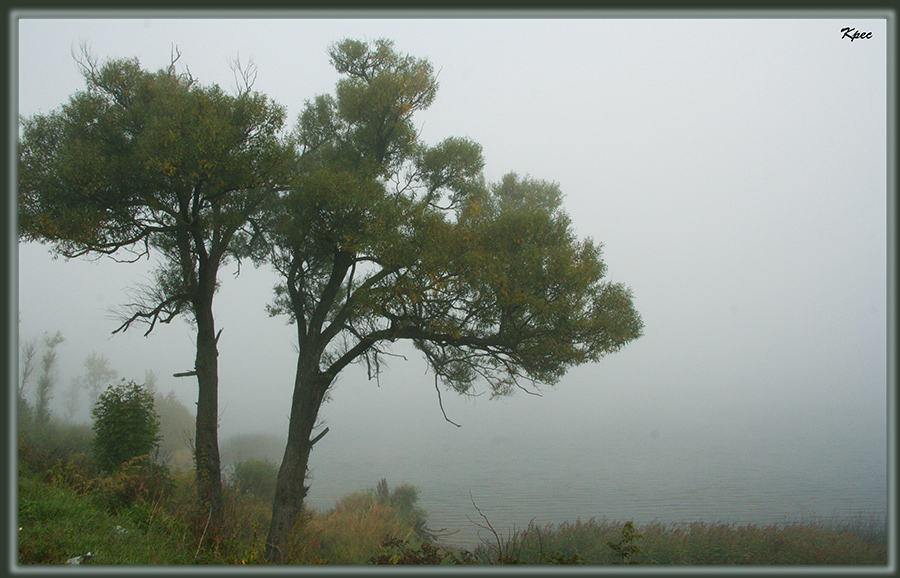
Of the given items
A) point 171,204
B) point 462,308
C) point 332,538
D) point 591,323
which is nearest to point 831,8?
point 591,323

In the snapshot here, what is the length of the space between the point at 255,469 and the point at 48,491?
840 cm

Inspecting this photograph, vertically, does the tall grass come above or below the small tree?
below

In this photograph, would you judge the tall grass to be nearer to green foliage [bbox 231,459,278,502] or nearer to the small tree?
the small tree

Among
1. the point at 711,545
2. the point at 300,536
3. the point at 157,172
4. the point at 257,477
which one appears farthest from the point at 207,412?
the point at 711,545

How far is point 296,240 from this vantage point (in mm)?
10266

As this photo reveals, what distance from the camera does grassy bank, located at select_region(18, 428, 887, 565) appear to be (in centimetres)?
629

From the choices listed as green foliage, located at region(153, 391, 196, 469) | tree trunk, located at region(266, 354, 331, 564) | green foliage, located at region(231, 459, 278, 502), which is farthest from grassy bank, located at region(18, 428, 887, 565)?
green foliage, located at region(153, 391, 196, 469)

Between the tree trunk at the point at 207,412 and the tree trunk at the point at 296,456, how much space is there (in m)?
1.11

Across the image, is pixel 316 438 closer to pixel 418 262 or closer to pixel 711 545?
pixel 418 262

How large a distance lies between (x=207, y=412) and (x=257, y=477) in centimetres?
591

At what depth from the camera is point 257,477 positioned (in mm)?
15102

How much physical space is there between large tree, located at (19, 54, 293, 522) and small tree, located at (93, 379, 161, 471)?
1131mm

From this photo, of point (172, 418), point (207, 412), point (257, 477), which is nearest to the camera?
point (207, 412)

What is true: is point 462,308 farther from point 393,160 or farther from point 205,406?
point 205,406
